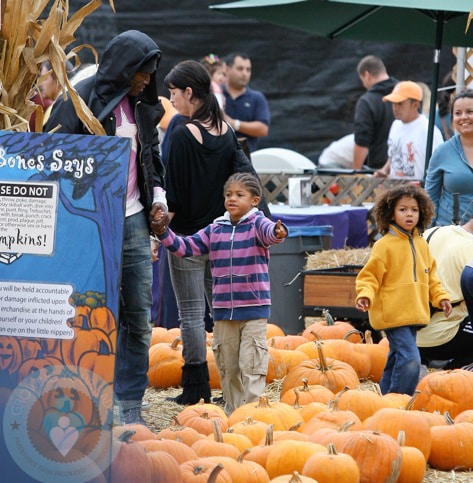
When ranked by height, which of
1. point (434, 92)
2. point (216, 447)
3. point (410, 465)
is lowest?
point (410, 465)

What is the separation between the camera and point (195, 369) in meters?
6.71

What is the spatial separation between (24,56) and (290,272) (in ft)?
15.4

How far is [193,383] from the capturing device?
6715mm

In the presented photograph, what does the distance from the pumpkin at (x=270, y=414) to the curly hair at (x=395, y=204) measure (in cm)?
139

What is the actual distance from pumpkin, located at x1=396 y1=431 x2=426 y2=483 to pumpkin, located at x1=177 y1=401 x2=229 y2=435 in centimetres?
83

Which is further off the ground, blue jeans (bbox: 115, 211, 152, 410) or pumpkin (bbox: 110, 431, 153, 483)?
blue jeans (bbox: 115, 211, 152, 410)

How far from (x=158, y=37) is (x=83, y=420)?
10638 mm

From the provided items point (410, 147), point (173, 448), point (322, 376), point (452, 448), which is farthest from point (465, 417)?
point (410, 147)

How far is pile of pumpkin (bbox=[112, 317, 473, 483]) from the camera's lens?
14.4ft

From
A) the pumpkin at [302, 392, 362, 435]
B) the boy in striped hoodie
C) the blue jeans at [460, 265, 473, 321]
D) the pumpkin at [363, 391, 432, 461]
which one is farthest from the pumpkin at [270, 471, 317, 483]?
the blue jeans at [460, 265, 473, 321]

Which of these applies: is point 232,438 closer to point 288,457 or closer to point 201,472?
point 288,457

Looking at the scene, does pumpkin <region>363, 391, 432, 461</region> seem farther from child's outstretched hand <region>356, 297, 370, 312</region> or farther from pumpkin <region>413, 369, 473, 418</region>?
child's outstretched hand <region>356, 297, 370, 312</region>

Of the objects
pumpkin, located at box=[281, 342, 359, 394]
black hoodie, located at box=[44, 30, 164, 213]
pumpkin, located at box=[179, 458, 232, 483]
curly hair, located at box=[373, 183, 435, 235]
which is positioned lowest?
pumpkin, located at box=[179, 458, 232, 483]

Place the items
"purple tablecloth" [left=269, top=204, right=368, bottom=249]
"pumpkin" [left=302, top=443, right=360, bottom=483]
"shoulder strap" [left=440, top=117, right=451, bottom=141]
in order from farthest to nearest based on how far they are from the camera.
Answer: "shoulder strap" [left=440, top=117, right=451, bottom=141]
"purple tablecloth" [left=269, top=204, right=368, bottom=249]
"pumpkin" [left=302, top=443, right=360, bottom=483]
